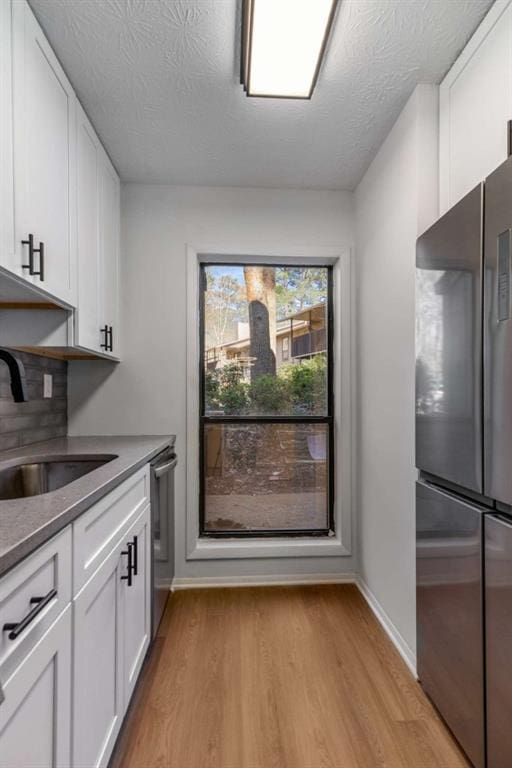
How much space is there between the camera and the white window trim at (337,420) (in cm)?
259

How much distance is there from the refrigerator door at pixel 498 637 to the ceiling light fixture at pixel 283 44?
165 cm

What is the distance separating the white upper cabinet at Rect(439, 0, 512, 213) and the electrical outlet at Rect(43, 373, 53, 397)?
2.10 metres

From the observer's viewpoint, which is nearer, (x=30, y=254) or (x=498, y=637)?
(x=498, y=637)

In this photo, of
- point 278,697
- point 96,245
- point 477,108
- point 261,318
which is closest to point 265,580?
point 278,697

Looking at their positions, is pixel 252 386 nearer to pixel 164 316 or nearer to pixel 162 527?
pixel 164 316

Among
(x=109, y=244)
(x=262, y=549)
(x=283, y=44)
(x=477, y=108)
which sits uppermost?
(x=283, y=44)

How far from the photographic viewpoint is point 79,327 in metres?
1.83

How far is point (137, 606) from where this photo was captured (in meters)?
1.62

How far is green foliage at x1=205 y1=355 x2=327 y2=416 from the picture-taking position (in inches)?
109

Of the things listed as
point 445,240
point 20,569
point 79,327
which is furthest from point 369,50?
point 20,569

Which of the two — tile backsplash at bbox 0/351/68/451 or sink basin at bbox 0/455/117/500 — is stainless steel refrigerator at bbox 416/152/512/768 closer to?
sink basin at bbox 0/455/117/500

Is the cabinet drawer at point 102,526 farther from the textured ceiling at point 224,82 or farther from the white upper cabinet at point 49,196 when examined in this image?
the textured ceiling at point 224,82

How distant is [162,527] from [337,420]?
1269 mm

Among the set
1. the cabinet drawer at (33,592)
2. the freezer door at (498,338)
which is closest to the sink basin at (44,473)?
the cabinet drawer at (33,592)
